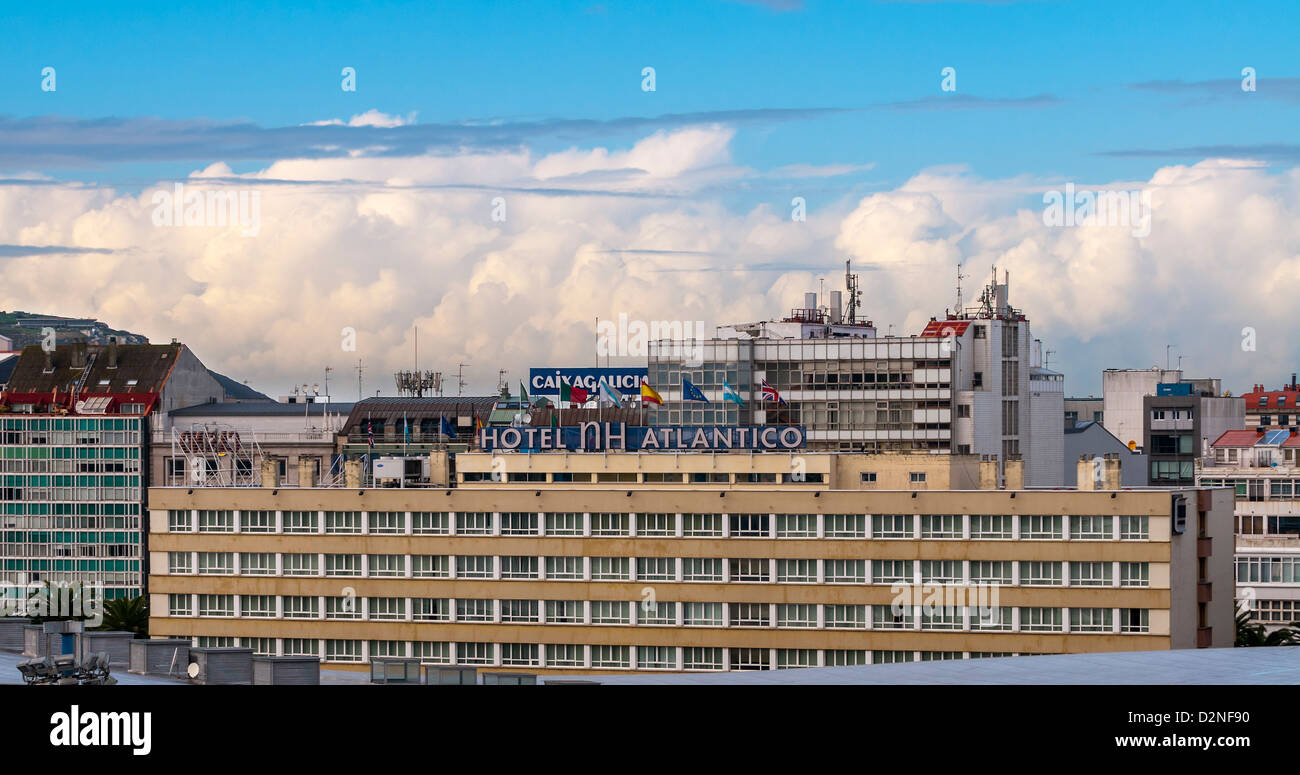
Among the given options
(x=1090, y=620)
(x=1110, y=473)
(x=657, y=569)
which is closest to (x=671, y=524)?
(x=657, y=569)

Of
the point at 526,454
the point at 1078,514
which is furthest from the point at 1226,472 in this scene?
the point at 526,454

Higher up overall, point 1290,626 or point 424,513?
point 424,513

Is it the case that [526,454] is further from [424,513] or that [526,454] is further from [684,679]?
[684,679]

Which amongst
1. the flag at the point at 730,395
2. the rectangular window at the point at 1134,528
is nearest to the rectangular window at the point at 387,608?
the rectangular window at the point at 1134,528

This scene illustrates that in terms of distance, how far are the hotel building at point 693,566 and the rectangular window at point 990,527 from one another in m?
0.15

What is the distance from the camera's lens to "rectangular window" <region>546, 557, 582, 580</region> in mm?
122438

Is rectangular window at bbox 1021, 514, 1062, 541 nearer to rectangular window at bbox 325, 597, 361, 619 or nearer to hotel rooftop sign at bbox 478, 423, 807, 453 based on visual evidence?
hotel rooftop sign at bbox 478, 423, 807, 453

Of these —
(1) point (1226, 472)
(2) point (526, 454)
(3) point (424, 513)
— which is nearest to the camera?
(3) point (424, 513)

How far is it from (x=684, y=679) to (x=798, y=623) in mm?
62367

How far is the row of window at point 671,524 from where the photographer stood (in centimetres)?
11338

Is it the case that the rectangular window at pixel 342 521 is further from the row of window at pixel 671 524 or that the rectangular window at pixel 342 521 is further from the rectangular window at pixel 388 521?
the rectangular window at pixel 388 521

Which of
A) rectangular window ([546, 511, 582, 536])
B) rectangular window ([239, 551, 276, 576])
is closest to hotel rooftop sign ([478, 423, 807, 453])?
rectangular window ([546, 511, 582, 536])
